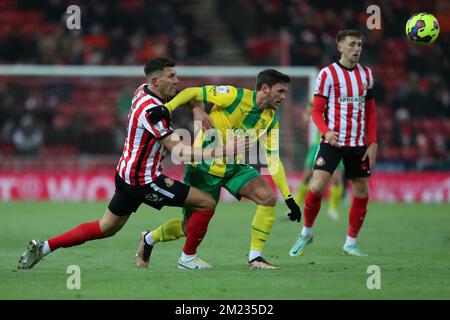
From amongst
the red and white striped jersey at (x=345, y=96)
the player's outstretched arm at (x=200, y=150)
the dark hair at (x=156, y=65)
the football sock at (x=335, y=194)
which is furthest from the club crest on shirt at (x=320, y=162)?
the football sock at (x=335, y=194)

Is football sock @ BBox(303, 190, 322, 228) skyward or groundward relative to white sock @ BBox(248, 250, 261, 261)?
skyward

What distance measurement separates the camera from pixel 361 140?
9953 mm

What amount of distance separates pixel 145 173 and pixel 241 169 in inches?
40.0

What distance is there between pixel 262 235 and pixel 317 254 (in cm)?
145

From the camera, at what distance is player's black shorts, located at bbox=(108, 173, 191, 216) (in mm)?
8117

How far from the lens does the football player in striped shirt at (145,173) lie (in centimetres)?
806

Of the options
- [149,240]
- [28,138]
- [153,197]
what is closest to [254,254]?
[149,240]

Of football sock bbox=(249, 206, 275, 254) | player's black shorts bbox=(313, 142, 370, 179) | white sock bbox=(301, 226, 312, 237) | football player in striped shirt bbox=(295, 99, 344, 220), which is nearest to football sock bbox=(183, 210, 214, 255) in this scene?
football sock bbox=(249, 206, 275, 254)

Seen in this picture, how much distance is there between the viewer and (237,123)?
870 cm

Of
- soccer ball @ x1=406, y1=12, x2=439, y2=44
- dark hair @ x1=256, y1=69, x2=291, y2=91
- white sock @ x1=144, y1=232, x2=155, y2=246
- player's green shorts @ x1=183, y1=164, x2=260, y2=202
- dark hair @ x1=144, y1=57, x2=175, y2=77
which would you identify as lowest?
white sock @ x1=144, y1=232, x2=155, y2=246

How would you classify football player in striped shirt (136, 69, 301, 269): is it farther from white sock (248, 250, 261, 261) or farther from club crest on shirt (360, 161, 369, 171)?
club crest on shirt (360, 161, 369, 171)

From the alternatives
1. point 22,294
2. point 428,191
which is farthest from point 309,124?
point 22,294

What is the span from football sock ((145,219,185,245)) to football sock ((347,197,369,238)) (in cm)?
217

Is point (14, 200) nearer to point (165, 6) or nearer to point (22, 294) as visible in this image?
point (165, 6)
